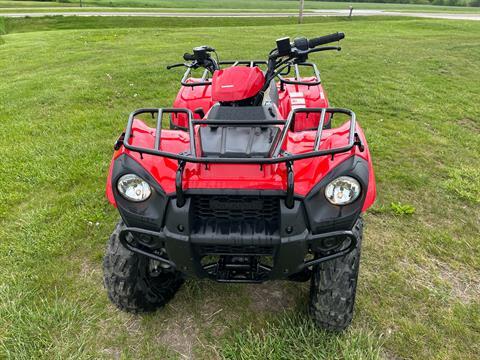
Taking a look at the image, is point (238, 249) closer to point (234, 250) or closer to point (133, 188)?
point (234, 250)

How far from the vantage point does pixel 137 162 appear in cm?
201

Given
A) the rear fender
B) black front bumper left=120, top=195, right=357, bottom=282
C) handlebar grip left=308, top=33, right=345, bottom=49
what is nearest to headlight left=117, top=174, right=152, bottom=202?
black front bumper left=120, top=195, right=357, bottom=282

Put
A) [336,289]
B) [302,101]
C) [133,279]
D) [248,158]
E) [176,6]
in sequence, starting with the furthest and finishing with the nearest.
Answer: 1. [176,6]
2. [302,101]
3. [133,279]
4. [336,289]
5. [248,158]

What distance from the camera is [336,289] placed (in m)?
2.26

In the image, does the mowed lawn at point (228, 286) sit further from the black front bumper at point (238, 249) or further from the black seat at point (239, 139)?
the black seat at point (239, 139)

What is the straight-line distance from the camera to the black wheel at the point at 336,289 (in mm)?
→ 2242

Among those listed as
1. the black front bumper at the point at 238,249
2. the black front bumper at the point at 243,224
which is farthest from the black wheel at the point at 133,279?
the black front bumper at the point at 243,224

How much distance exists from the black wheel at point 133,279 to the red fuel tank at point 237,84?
1027 mm

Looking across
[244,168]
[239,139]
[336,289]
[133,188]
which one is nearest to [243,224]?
[244,168]

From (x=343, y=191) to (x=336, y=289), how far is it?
2.14 feet

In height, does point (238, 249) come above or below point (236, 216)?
below

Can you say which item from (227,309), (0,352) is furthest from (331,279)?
(0,352)

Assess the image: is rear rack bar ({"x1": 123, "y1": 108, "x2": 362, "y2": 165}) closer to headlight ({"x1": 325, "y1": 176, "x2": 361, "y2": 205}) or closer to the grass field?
headlight ({"x1": 325, "y1": 176, "x2": 361, "y2": 205})

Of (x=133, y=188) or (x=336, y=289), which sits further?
(x=336, y=289)
